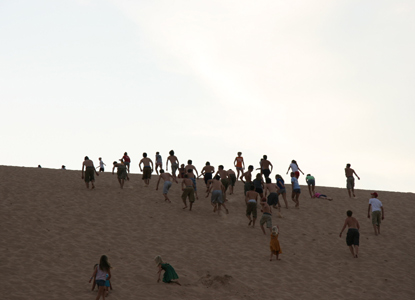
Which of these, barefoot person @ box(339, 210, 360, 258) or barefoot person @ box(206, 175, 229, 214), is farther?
barefoot person @ box(206, 175, 229, 214)

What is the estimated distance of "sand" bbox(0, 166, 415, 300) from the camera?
15930 mm

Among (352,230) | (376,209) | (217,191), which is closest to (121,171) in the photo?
(217,191)

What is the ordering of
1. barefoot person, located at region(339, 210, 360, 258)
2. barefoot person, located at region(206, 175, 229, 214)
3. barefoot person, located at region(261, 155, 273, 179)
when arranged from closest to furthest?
1. barefoot person, located at region(339, 210, 360, 258)
2. barefoot person, located at region(206, 175, 229, 214)
3. barefoot person, located at region(261, 155, 273, 179)

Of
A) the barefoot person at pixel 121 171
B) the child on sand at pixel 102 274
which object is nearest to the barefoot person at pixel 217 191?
the barefoot person at pixel 121 171

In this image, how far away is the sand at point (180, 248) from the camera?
52.3 feet

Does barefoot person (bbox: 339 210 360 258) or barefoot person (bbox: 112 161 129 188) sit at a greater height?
barefoot person (bbox: 112 161 129 188)

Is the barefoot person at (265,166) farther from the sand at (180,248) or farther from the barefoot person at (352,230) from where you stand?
the barefoot person at (352,230)

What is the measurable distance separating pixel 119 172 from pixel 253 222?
8.41 metres

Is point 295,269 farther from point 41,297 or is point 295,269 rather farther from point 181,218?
point 41,297

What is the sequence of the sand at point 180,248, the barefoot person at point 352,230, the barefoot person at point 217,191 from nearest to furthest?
the sand at point 180,248 → the barefoot person at point 352,230 → the barefoot person at point 217,191

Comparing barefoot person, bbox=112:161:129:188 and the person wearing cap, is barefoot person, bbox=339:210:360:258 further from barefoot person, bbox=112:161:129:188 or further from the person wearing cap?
barefoot person, bbox=112:161:129:188

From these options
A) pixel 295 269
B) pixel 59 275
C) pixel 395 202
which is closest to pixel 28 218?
pixel 59 275

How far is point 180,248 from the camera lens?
1955 centimetres

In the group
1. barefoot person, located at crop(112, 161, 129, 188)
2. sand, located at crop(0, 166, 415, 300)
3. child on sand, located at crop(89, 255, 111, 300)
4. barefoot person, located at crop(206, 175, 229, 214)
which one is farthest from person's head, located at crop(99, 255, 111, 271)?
barefoot person, located at crop(112, 161, 129, 188)
